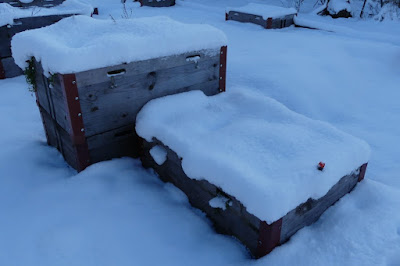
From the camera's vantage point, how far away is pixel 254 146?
2865 millimetres

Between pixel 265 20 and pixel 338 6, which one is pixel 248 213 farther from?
pixel 338 6

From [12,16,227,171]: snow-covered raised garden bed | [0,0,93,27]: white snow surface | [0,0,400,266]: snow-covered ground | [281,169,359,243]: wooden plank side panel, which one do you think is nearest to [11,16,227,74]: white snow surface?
[12,16,227,171]: snow-covered raised garden bed

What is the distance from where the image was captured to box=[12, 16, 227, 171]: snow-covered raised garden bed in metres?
3.06

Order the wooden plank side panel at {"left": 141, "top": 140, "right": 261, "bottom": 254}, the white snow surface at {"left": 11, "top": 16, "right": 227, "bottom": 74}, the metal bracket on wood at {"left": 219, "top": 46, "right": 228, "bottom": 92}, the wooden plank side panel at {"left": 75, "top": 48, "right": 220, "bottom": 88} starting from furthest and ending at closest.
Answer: the metal bracket on wood at {"left": 219, "top": 46, "right": 228, "bottom": 92}, the wooden plank side panel at {"left": 75, "top": 48, "right": 220, "bottom": 88}, the white snow surface at {"left": 11, "top": 16, "right": 227, "bottom": 74}, the wooden plank side panel at {"left": 141, "top": 140, "right": 261, "bottom": 254}

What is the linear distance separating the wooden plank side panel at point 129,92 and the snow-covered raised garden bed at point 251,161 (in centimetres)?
13

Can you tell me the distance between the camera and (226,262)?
2.55m

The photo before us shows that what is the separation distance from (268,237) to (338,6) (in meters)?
11.4

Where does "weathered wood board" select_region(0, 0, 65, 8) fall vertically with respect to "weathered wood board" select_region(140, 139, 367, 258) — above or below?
above

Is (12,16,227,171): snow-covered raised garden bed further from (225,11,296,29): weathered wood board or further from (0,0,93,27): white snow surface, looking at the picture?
(225,11,296,29): weathered wood board

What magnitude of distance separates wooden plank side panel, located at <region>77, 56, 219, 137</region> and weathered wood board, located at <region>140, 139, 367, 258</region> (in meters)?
0.46

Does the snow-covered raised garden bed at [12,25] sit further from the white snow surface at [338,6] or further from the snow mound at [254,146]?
the white snow surface at [338,6]

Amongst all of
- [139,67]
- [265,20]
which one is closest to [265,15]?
[265,20]

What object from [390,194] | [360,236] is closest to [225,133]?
[360,236]

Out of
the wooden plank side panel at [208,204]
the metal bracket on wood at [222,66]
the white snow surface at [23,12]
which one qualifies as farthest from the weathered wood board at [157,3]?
the wooden plank side panel at [208,204]
